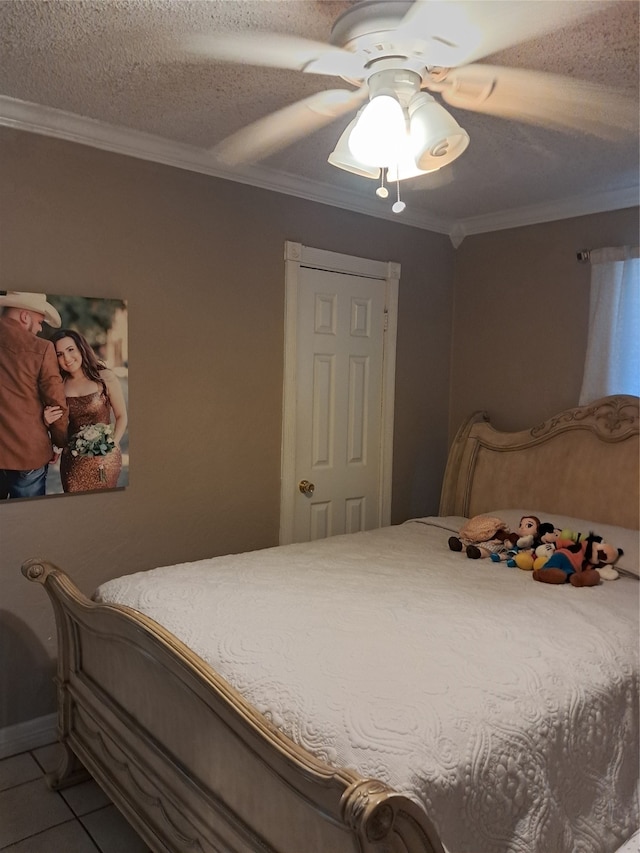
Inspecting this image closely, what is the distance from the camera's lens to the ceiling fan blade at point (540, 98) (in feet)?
6.32

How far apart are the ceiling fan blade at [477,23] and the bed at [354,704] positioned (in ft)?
5.19

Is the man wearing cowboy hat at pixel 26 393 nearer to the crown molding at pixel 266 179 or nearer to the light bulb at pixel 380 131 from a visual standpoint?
the crown molding at pixel 266 179

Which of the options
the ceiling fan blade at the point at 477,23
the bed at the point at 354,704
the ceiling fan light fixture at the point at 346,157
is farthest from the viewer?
the ceiling fan light fixture at the point at 346,157

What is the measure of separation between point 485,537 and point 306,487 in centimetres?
97

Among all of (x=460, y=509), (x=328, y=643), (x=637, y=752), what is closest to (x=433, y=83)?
(x=328, y=643)

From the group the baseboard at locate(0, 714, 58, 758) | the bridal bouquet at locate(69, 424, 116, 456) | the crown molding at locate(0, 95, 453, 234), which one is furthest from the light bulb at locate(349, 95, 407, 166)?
the baseboard at locate(0, 714, 58, 758)

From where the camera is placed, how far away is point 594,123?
2.36m

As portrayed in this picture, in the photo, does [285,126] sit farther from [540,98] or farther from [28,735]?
[28,735]

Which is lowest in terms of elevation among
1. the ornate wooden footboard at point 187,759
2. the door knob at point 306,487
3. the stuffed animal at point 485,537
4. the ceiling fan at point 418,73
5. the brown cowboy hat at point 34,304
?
the ornate wooden footboard at point 187,759

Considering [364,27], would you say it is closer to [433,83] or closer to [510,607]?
[433,83]

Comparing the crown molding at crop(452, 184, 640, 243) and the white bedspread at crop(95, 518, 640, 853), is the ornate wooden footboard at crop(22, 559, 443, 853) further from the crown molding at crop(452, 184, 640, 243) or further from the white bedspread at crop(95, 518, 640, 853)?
the crown molding at crop(452, 184, 640, 243)

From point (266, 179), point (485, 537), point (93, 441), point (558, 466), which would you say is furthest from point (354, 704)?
point (266, 179)

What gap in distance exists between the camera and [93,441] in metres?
2.63

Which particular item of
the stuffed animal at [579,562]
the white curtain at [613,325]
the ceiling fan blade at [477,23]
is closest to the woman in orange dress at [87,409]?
the ceiling fan blade at [477,23]
